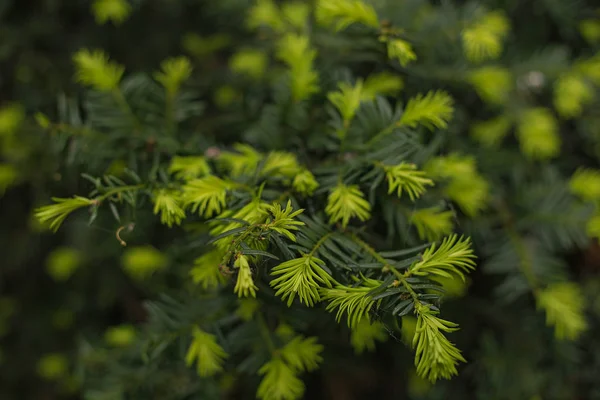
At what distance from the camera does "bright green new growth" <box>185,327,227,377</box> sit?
750 mm

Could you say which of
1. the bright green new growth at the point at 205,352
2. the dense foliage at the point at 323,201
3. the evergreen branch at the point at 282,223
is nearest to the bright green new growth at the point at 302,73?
the dense foliage at the point at 323,201

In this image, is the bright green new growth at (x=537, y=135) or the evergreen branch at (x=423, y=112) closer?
the evergreen branch at (x=423, y=112)

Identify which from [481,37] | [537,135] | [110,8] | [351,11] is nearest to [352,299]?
[351,11]

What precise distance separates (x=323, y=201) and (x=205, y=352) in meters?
0.29

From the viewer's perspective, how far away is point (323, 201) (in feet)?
2.45

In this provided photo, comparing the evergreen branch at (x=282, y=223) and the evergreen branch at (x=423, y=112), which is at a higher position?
the evergreen branch at (x=423, y=112)

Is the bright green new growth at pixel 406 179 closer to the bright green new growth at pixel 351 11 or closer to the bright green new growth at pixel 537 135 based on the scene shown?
the bright green new growth at pixel 351 11

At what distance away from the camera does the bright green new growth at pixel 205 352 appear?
0.75 meters

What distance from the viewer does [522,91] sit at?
3.80 ft

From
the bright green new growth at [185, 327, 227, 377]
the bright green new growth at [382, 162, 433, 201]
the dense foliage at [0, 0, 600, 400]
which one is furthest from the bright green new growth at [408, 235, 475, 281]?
the bright green new growth at [185, 327, 227, 377]

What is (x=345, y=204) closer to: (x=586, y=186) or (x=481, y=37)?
(x=481, y=37)

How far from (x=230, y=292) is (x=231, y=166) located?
0.20 metres

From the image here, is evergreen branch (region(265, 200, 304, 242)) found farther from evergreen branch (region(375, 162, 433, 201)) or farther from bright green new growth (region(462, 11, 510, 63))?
bright green new growth (region(462, 11, 510, 63))

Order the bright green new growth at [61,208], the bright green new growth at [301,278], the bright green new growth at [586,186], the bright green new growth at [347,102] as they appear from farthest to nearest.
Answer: the bright green new growth at [586,186] < the bright green new growth at [347,102] < the bright green new growth at [61,208] < the bright green new growth at [301,278]
